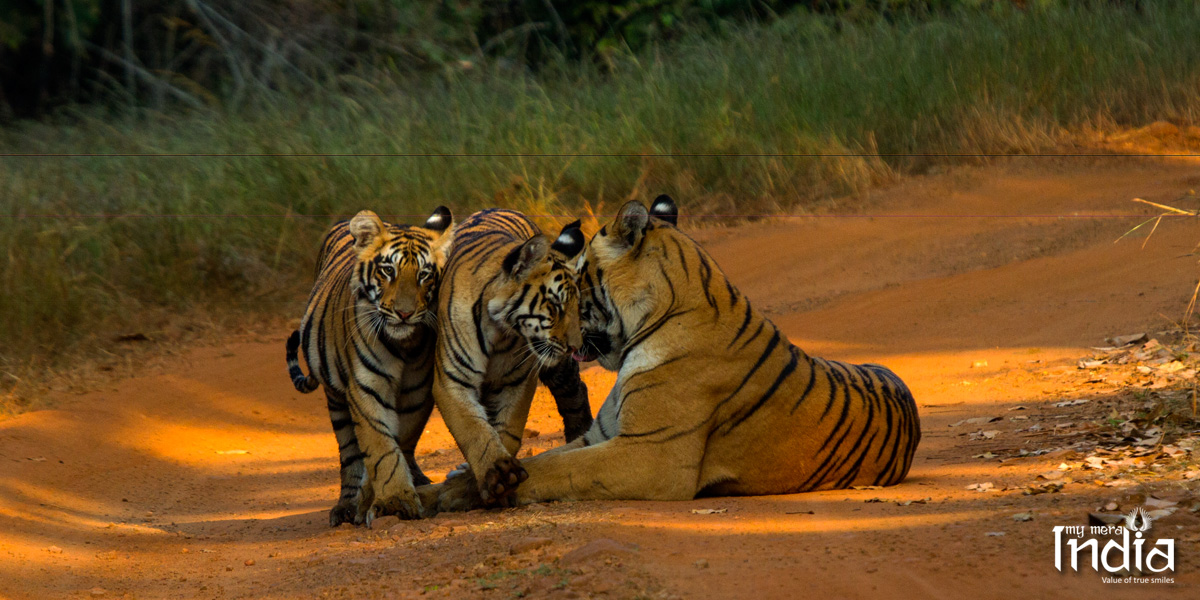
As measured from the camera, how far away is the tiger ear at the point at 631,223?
14.8ft

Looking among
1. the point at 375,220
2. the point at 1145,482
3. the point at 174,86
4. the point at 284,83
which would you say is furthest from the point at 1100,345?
the point at 174,86

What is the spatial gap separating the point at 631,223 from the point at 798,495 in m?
1.21

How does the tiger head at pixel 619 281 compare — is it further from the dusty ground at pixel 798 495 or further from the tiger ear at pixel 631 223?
the dusty ground at pixel 798 495

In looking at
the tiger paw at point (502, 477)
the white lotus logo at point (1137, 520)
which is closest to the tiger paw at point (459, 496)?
the tiger paw at point (502, 477)

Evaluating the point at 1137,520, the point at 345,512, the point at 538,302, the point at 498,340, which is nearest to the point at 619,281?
the point at 538,302

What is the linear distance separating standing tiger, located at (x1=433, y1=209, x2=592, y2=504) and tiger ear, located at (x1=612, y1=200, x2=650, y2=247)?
0.53 ft

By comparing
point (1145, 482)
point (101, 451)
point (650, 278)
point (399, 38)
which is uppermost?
point (399, 38)

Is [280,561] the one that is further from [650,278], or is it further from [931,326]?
[931,326]

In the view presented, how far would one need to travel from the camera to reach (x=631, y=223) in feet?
14.9

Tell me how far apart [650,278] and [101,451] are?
3.47m

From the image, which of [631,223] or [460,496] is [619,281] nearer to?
[631,223]

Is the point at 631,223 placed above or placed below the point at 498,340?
above

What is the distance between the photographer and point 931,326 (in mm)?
7691

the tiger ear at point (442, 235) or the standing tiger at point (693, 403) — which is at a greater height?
the tiger ear at point (442, 235)
